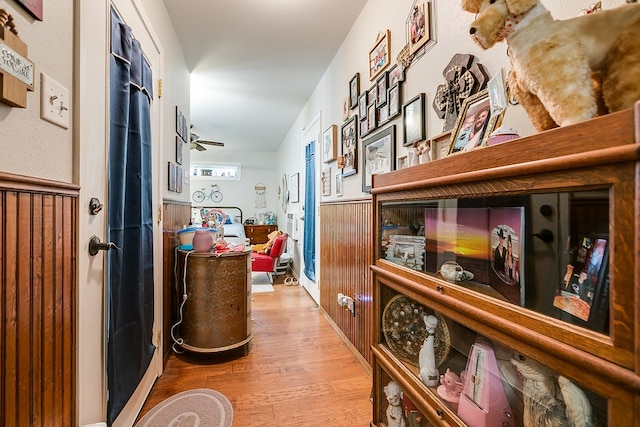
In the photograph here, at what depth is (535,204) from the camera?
0.67 meters

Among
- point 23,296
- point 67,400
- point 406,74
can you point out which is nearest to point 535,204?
point 406,74

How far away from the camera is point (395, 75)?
169 centimetres

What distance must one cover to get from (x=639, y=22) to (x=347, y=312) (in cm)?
219

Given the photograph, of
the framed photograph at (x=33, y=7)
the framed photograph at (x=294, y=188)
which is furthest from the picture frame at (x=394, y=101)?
the framed photograph at (x=294, y=188)

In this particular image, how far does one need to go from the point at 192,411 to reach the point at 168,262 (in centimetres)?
104

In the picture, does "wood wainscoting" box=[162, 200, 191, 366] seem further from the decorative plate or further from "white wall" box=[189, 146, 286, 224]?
"white wall" box=[189, 146, 286, 224]

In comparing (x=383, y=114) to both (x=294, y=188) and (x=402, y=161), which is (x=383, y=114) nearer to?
(x=402, y=161)

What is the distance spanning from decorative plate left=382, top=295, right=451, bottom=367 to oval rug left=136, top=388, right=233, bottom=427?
980mm

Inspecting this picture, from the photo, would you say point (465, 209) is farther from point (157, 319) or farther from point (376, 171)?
point (157, 319)

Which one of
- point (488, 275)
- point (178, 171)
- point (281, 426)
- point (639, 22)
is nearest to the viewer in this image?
point (639, 22)

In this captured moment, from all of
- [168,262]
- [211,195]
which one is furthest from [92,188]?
[211,195]

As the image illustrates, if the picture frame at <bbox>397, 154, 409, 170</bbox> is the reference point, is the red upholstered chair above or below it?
below

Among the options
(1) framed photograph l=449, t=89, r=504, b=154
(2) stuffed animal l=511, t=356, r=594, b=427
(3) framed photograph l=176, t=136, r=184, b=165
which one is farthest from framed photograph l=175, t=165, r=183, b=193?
(2) stuffed animal l=511, t=356, r=594, b=427

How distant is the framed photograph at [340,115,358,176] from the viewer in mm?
2277
